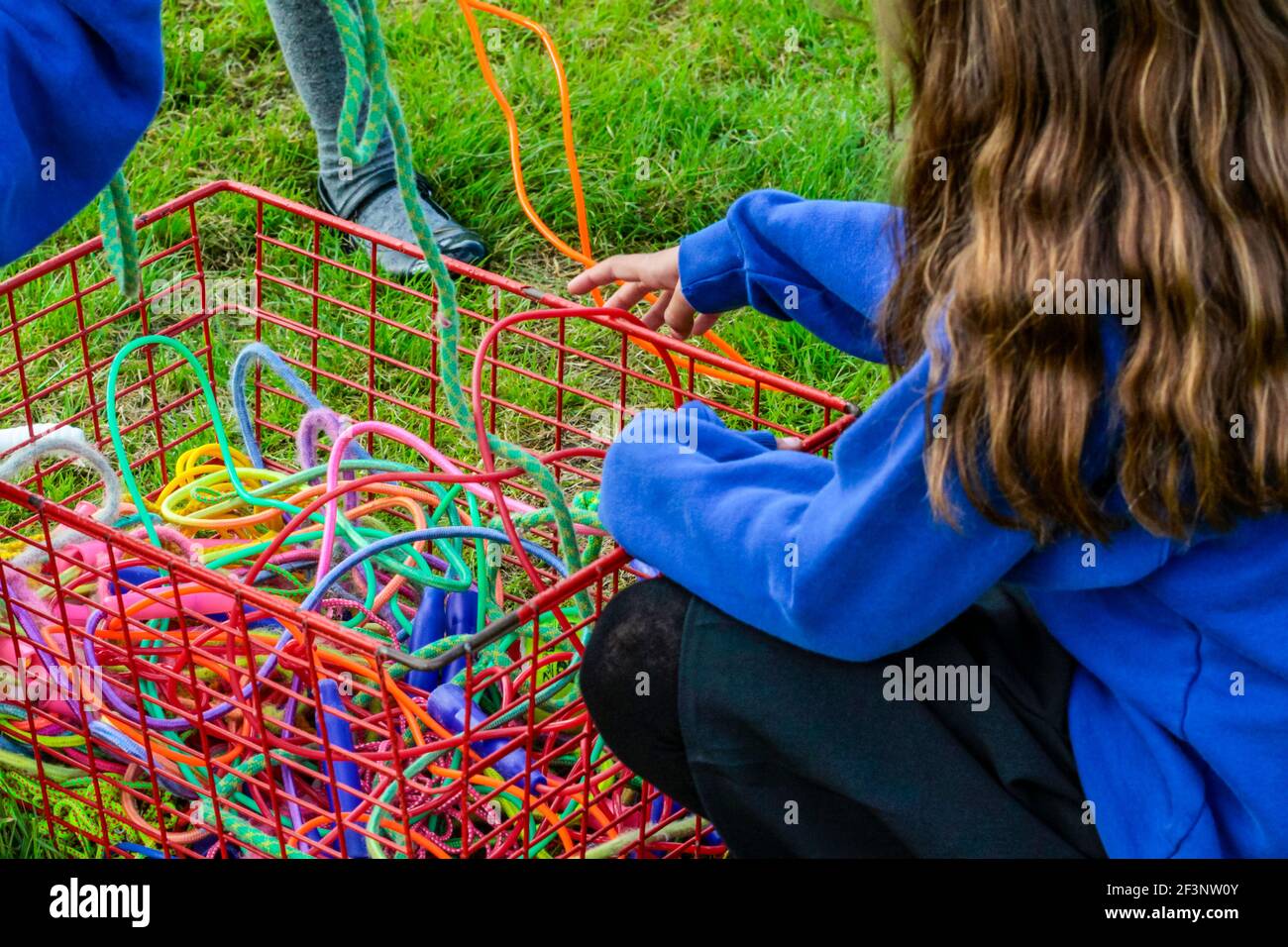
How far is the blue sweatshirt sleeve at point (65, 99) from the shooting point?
0.92 metres

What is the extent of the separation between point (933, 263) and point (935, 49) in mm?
119

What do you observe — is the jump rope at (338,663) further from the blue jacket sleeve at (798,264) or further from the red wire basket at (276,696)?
the blue jacket sleeve at (798,264)

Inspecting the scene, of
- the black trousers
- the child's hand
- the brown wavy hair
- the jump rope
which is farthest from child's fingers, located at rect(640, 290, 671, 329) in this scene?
the brown wavy hair

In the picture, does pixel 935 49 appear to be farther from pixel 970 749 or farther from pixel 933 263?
pixel 970 749

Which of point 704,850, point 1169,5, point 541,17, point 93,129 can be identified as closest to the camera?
point 1169,5

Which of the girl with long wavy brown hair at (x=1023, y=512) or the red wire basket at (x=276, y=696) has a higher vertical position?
the girl with long wavy brown hair at (x=1023, y=512)

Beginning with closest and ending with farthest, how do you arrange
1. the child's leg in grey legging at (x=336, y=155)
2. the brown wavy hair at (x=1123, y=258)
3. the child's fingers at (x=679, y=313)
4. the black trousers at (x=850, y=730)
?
the brown wavy hair at (x=1123, y=258) → the black trousers at (x=850, y=730) → the child's fingers at (x=679, y=313) → the child's leg in grey legging at (x=336, y=155)

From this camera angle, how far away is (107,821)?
126cm

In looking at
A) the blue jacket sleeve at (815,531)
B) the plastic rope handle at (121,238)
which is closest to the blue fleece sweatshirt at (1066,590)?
the blue jacket sleeve at (815,531)

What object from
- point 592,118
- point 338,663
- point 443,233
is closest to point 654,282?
point 338,663

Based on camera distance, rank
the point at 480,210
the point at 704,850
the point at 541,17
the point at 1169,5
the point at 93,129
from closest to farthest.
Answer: the point at 1169,5 → the point at 93,129 → the point at 704,850 → the point at 480,210 → the point at 541,17

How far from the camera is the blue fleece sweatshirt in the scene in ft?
2.94
